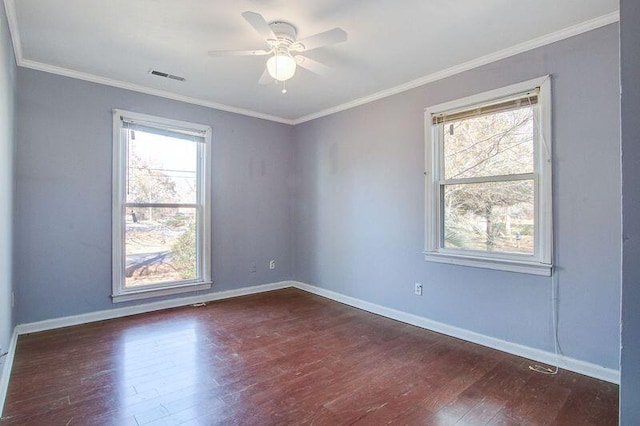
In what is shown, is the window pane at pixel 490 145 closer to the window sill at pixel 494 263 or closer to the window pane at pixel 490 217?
the window pane at pixel 490 217

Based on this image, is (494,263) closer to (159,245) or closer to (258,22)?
(258,22)

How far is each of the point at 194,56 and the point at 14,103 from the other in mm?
1654

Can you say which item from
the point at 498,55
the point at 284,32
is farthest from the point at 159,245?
the point at 498,55

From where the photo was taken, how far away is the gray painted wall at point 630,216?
1025 millimetres

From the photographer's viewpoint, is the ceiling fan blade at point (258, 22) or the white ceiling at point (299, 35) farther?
the white ceiling at point (299, 35)

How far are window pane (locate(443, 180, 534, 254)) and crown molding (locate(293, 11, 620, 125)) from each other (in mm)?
1096

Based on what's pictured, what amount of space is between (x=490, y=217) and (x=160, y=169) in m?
3.65

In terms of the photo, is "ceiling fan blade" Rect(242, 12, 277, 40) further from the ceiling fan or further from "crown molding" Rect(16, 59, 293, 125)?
"crown molding" Rect(16, 59, 293, 125)

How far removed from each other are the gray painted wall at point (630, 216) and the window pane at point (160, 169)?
4130 millimetres

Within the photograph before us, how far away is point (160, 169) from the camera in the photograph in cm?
404

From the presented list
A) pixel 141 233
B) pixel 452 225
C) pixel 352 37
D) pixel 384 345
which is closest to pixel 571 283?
pixel 452 225

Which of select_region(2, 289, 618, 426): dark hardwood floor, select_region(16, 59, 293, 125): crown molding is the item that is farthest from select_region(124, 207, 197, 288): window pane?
select_region(16, 59, 293, 125): crown molding

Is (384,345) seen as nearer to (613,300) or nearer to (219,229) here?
(613,300)

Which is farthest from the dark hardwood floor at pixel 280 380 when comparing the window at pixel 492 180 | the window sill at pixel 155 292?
the window at pixel 492 180
